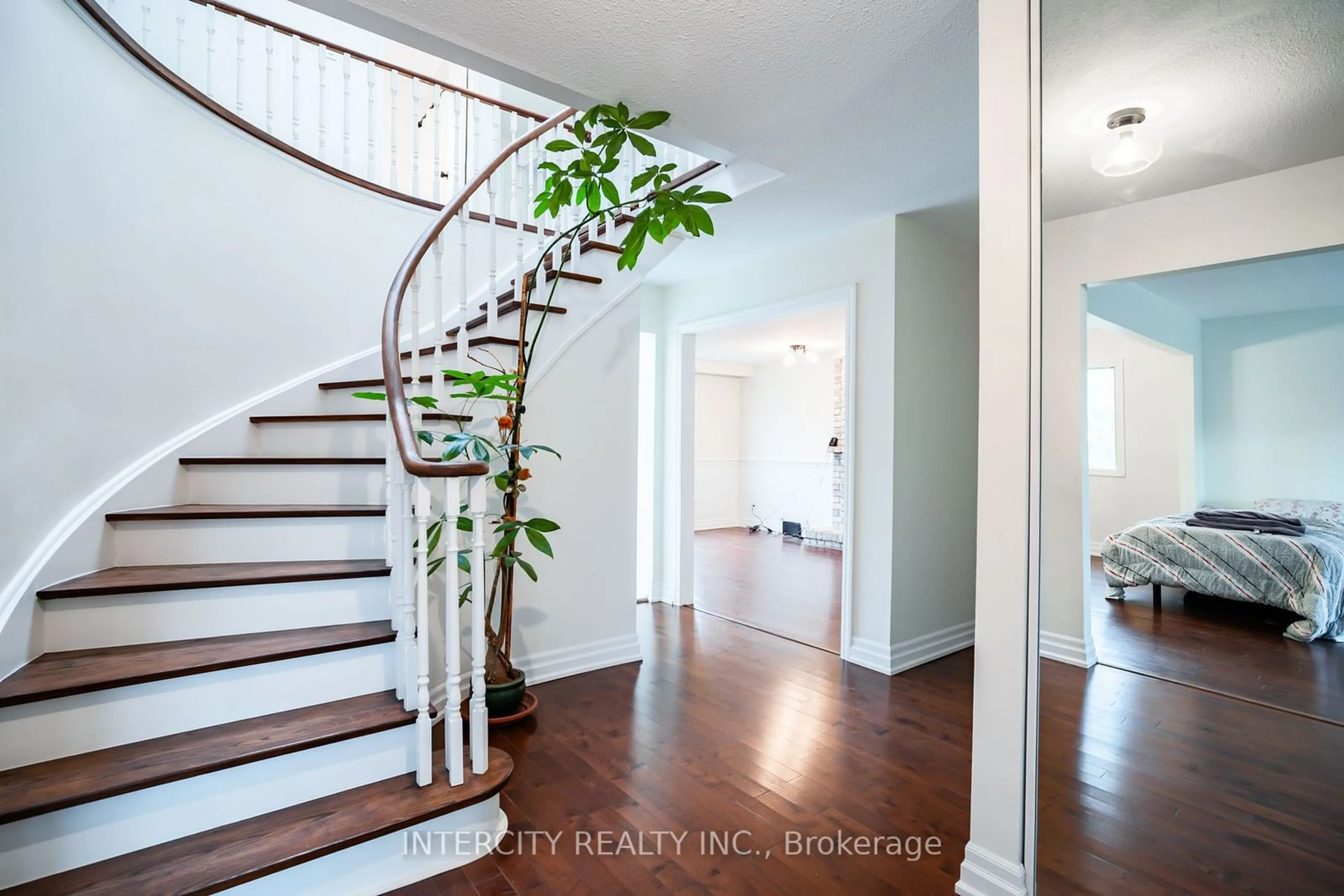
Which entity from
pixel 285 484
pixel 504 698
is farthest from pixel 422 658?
pixel 285 484

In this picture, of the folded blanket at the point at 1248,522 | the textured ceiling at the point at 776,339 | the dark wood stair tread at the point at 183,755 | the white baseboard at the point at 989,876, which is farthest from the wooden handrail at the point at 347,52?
the white baseboard at the point at 989,876

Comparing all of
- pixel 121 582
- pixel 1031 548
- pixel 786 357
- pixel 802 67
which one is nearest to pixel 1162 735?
pixel 1031 548

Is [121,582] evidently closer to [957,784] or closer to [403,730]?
[403,730]

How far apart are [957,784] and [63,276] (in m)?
3.53

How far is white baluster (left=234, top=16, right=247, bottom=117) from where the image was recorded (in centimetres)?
292

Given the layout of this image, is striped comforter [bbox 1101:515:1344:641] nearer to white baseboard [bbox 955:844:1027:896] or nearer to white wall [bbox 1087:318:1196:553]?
white wall [bbox 1087:318:1196:553]

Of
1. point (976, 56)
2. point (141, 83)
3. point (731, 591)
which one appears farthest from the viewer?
point (731, 591)

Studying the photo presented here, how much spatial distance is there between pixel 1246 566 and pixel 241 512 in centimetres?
304

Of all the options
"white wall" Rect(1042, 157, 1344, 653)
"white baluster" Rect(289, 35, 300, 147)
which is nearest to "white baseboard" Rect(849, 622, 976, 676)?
"white wall" Rect(1042, 157, 1344, 653)

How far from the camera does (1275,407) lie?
1.34m

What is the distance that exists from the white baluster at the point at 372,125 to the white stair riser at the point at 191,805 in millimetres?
3016

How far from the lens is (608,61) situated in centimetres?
198

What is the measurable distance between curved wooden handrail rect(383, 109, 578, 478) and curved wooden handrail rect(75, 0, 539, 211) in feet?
3.34

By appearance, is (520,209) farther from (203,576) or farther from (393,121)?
(203,576)
